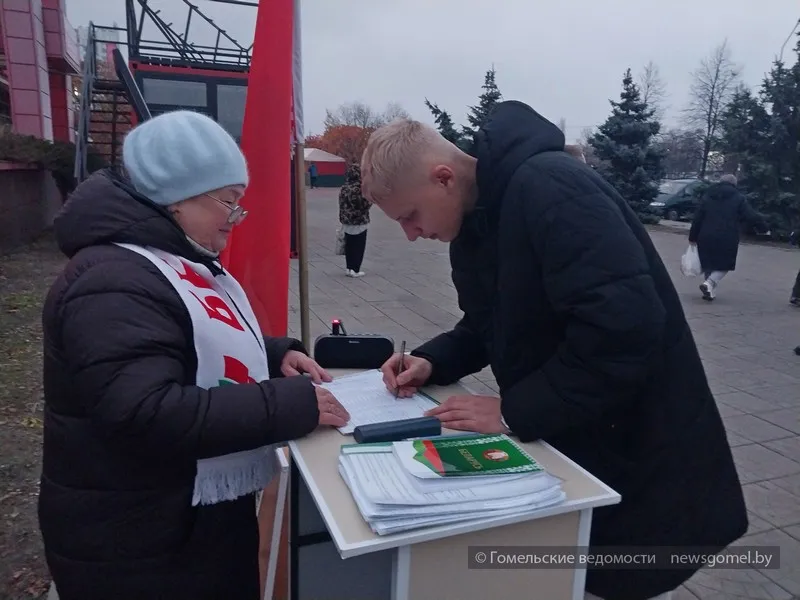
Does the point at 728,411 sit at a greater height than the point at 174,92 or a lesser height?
lesser

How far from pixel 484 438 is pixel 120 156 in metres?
1.07

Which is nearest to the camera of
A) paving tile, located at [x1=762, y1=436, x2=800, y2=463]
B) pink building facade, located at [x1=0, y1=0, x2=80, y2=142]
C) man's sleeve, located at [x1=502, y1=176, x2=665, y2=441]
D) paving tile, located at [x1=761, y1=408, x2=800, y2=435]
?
man's sleeve, located at [x1=502, y1=176, x2=665, y2=441]

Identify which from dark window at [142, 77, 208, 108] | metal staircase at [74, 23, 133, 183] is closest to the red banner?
metal staircase at [74, 23, 133, 183]

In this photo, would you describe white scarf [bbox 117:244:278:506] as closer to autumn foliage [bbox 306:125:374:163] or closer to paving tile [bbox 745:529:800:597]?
paving tile [bbox 745:529:800:597]

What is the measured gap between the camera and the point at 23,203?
990 centimetres

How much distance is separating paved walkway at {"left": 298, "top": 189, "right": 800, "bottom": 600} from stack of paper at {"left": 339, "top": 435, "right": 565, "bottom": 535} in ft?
5.79

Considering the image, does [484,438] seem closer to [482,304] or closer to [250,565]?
[482,304]

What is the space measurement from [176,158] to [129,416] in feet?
1.84

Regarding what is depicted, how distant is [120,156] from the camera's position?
1529 mm

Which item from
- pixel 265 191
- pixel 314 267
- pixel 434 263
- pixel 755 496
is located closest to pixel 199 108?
pixel 314 267

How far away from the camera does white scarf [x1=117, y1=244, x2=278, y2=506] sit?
1.35m

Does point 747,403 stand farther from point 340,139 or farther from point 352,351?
point 340,139

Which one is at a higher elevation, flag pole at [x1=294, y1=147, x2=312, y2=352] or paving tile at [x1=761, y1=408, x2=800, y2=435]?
flag pole at [x1=294, y1=147, x2=312, y2=352]

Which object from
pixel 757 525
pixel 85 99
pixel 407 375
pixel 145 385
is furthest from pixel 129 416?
pixel 85 99
